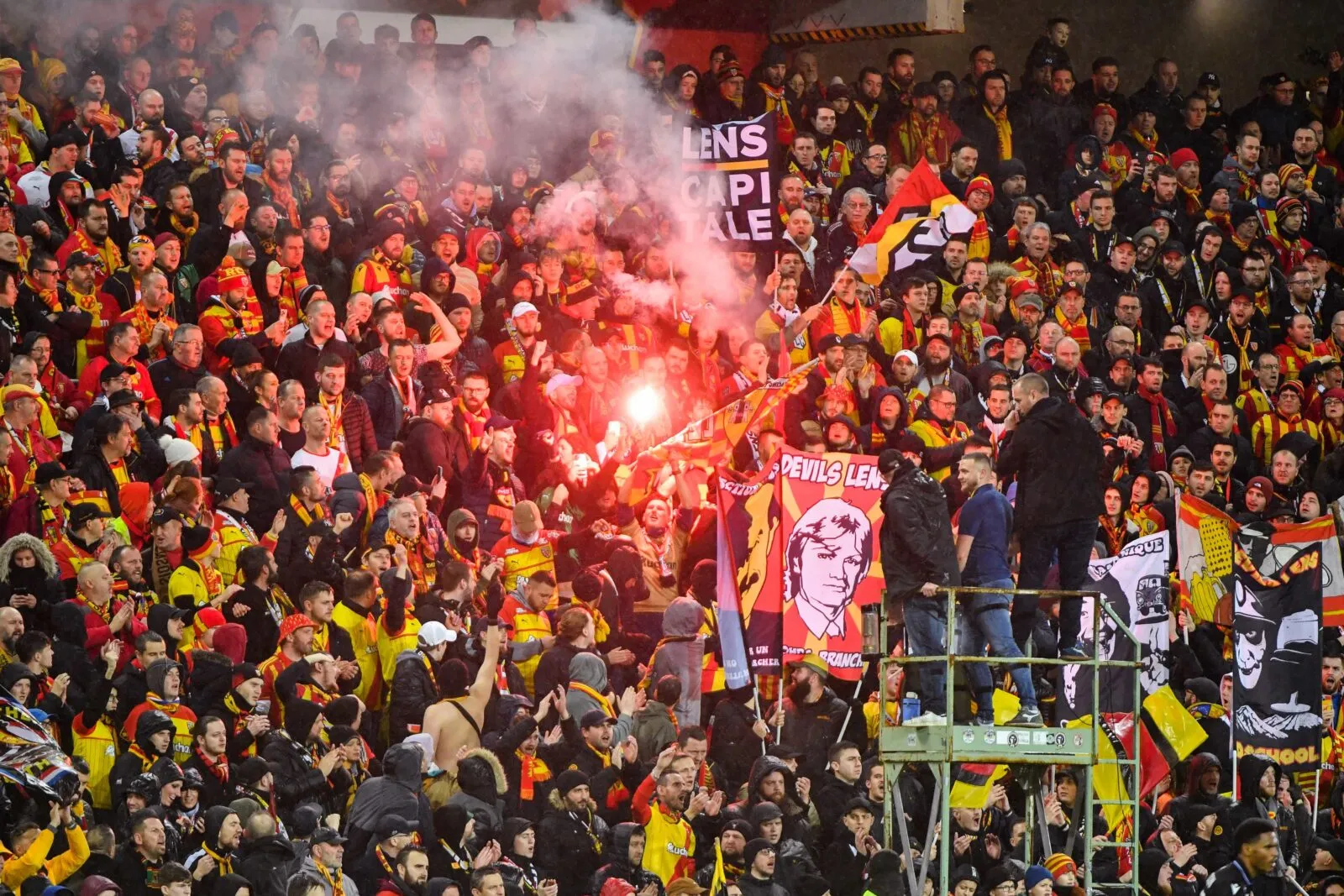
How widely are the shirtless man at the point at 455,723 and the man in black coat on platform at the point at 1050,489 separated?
10.3 feet

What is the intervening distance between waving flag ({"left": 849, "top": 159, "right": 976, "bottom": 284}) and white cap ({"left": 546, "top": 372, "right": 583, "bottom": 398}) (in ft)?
10.1

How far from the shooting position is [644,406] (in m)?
16.4

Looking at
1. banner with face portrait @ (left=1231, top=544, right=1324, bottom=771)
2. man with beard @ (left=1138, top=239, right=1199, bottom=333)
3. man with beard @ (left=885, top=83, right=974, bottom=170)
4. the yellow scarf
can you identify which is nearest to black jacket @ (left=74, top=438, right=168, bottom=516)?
banner with face portrait @ (left=1231, top=544, right=1324, bottom=771)

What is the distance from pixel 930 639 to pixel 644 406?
5067mm

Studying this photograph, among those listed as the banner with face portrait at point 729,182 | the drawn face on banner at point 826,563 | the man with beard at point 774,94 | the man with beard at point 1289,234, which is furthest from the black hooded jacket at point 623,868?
the man with beard at point 1289,234

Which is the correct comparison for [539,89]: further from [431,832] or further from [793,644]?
[431,832]

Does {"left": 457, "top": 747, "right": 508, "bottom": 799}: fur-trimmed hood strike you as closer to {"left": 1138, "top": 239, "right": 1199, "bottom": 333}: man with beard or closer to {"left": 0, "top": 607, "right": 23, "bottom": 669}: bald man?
{"left": 0, "top": 607, "right": 23, "bottom": 669}: bald man

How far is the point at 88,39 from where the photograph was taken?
16219 mm

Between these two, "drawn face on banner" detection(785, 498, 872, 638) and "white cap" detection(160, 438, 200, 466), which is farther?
"drawn face on banner" detection(785, 498, 872, 638)

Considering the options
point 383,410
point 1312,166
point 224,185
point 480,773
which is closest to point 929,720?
point 480,773

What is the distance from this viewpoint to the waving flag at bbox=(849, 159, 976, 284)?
1830 cm

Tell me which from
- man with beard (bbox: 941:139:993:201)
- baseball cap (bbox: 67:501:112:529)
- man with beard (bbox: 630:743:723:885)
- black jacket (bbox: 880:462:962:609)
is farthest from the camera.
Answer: man with beard (bbox: 941:139:993:201)

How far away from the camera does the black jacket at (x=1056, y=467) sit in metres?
11.9

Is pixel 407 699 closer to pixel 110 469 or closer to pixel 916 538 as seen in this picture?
pixel 110 469
